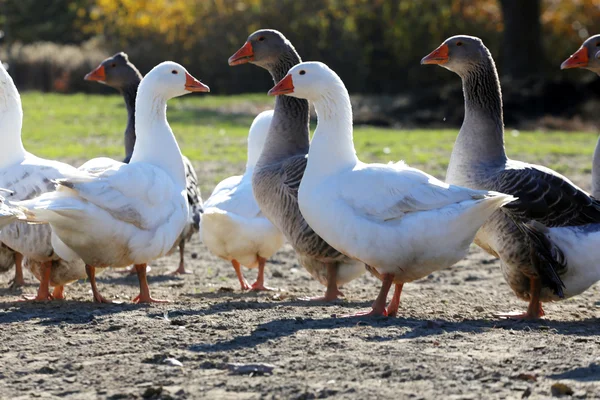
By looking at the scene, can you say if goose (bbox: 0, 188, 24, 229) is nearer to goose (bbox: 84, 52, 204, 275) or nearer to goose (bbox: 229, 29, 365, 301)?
goose (bbox: 229, 29, 365, 301)

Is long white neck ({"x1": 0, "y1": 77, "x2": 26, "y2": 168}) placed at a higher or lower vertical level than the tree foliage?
lower

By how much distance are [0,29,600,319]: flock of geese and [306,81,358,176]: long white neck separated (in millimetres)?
10

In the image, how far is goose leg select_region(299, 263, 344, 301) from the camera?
24.6 feet

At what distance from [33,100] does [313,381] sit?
26.0 metres

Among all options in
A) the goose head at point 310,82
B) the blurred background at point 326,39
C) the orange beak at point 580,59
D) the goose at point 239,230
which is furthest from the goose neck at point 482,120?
the blurred background at point 326,39

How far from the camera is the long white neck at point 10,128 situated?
25.5ft

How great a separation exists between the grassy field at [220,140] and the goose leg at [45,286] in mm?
5746

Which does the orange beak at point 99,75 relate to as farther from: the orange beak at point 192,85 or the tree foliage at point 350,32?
the tree foliage at point 350,32

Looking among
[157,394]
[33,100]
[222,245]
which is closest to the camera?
[157,394]

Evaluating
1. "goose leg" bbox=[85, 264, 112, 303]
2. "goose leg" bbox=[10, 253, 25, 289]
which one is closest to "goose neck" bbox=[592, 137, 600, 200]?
"goose leg" bbox=[85, 264, 112, 303]

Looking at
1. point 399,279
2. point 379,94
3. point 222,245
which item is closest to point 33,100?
point 379,94

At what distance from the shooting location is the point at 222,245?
326 inches

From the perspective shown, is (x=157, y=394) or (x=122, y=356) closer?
(x=157, y=394)

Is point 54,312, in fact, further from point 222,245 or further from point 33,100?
point 33,100
